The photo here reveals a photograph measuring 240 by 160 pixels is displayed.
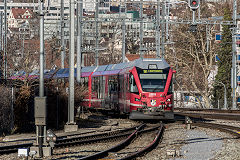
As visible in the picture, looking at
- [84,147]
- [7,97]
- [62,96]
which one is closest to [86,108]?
[62,96]

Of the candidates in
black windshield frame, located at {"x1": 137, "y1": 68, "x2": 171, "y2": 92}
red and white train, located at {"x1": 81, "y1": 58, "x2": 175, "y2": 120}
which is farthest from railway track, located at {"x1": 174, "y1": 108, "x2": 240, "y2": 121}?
black windshield frame, located at {"x1": 137, "y1": 68, "x2": 171, "y2": 92}

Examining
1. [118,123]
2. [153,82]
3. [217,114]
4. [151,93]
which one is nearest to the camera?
[151,93]

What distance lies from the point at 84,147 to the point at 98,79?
18.3 m

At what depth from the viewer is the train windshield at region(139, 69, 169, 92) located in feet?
95.2

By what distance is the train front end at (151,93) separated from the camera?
2891 cm

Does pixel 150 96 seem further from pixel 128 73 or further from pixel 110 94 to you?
pixel 110 94

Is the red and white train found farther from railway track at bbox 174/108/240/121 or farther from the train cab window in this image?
railway track at bbox 174/108/240/121

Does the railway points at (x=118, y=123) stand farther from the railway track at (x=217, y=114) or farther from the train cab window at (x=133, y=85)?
the railway track at (x=217, y=114)

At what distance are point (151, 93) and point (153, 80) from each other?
694mm

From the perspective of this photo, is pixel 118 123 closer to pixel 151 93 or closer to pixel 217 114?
pixel 151 93

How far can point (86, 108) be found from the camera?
4016cm

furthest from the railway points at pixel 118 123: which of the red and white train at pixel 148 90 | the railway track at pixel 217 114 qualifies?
the railway track at pixel 217 114

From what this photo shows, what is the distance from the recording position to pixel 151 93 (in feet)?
94.8

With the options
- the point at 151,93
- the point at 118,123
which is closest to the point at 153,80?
the point at 151,93
